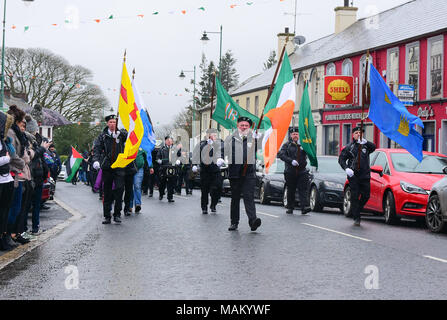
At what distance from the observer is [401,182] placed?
1451 cm

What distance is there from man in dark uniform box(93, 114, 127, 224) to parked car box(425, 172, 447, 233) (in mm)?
5734

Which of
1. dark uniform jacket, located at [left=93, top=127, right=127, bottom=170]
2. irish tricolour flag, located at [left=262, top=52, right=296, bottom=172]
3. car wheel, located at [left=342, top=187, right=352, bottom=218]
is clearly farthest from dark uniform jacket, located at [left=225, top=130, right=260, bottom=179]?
car wheel, located at [left=342, top=187, right=352, bottom=218]

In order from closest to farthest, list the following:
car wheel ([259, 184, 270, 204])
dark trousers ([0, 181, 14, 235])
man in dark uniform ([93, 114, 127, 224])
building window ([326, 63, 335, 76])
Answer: dark trousers ([0, 181, 14, 235]), man in dark uniform ([93, 114, 127, 224]), car wheel ([259, 184, 270, 204]), building window ([326, 63, 335, 76])

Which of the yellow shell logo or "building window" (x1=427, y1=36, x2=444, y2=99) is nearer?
"building window" (x1=427, y1=36, x2=444, y2=99)

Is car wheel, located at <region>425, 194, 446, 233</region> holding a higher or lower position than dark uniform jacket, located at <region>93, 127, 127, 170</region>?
lower

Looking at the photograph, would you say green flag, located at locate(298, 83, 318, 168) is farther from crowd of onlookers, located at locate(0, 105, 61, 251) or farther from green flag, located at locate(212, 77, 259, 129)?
crowd of onlookers, located at locate(0, 105, 61, 251)

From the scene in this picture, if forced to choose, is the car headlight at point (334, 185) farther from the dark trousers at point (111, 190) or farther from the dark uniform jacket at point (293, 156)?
the dark trousers at point (111, 190)

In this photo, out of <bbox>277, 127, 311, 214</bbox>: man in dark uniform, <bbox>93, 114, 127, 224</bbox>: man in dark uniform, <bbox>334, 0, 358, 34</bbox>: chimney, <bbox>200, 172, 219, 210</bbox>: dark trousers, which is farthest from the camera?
<bbox>334, 0, 358, 34</bbox>: chimney

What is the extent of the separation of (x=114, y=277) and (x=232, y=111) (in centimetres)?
1686

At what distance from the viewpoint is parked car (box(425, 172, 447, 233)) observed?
12594 millimetres

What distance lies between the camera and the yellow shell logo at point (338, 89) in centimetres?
3759

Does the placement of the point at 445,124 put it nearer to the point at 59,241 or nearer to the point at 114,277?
the point at 59,241

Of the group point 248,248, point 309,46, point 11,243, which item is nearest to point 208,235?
point 248,248

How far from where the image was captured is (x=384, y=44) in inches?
1335
